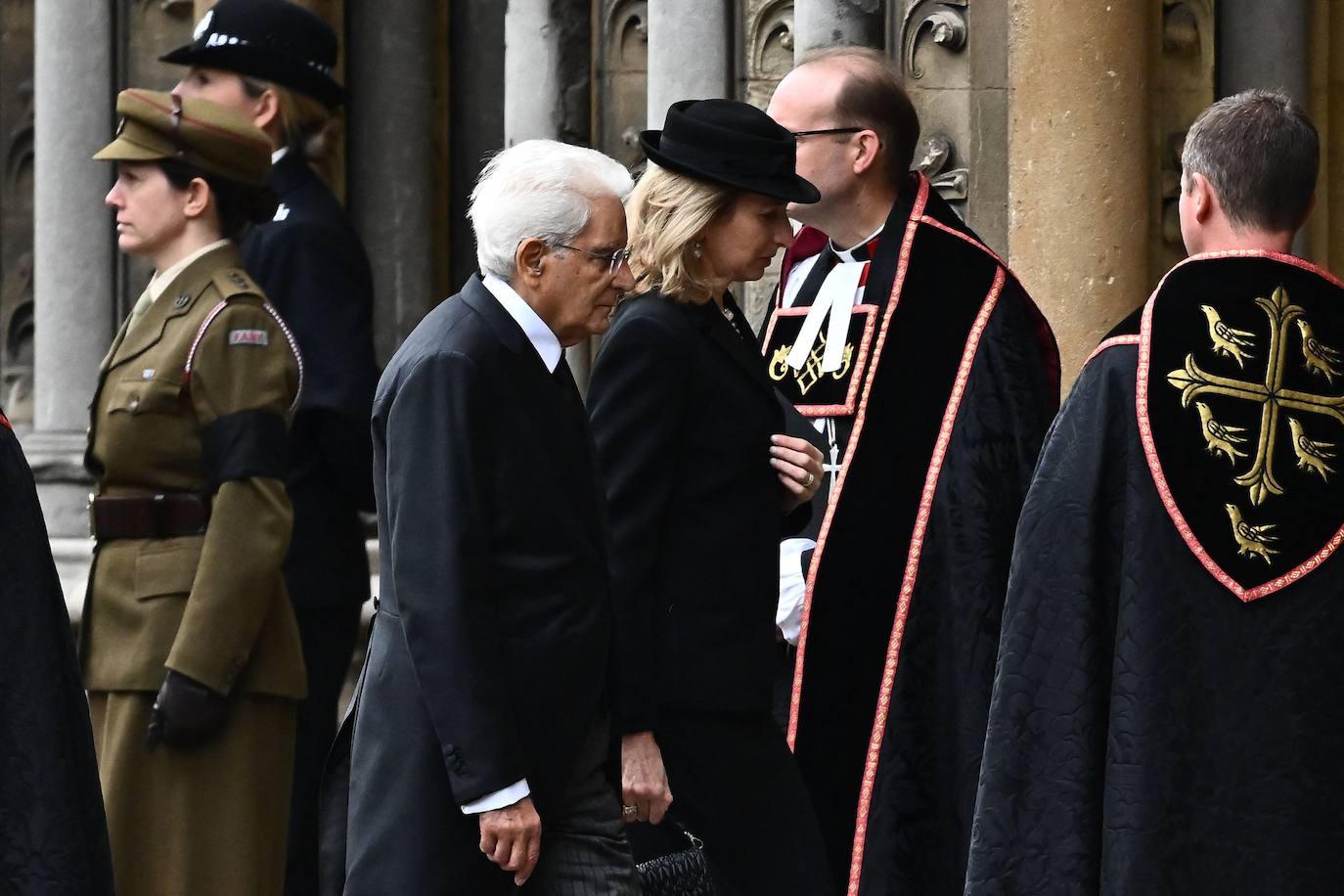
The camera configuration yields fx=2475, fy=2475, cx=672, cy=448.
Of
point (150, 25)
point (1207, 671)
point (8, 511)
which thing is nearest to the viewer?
point (8, 511)

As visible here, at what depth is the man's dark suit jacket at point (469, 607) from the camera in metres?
3.02

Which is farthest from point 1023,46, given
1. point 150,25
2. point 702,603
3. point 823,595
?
point 150,25

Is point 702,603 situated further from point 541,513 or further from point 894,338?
point 894,338

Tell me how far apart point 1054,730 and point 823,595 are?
1.11m

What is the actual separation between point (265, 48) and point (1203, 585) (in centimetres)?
247

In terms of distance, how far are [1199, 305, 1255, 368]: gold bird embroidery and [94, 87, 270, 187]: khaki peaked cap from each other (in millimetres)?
1883

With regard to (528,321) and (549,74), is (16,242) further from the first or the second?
(528,321)

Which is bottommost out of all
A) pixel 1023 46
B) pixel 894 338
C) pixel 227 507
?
pixel 227 507

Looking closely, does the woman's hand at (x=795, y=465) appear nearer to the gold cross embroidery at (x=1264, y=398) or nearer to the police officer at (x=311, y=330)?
the gold cross embroidery at (x=1264, y=398)

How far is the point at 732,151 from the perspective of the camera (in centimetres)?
364

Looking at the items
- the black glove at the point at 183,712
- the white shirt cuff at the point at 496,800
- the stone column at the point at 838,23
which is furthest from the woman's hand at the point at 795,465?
the stone column at the point at 838,23

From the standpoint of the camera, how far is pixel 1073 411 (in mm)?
3182

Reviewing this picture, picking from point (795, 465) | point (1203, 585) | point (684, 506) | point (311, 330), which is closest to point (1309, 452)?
point (1203, 585)

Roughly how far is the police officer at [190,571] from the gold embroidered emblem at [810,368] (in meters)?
0.86
